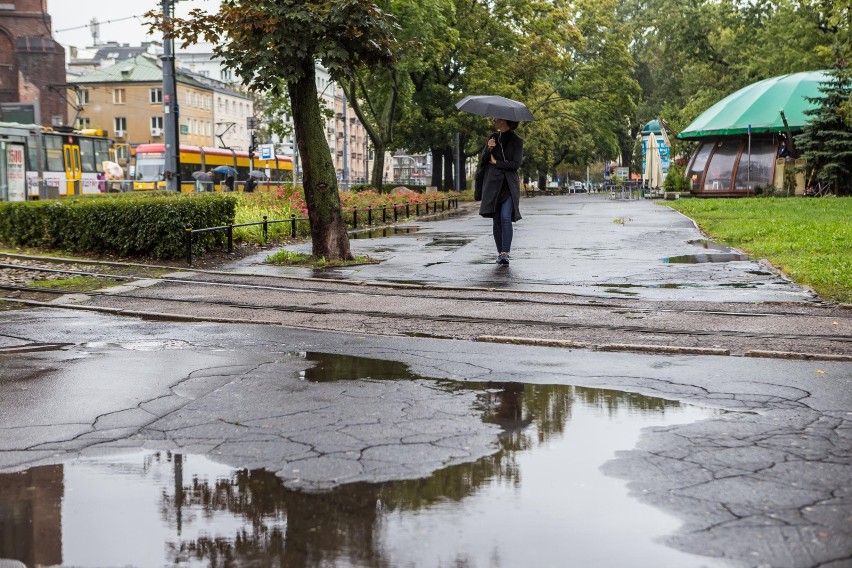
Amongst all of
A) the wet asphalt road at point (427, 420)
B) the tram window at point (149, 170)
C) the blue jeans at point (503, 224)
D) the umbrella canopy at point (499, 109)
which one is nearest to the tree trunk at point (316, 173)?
the umbrella canopy at point (499, 109)

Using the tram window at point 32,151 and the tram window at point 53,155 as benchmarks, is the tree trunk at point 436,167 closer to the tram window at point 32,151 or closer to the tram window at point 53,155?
the tram window at point 53,155

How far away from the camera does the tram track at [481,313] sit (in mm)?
8633

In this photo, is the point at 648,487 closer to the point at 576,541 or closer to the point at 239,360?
the point at 576,541

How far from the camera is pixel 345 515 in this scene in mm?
4062

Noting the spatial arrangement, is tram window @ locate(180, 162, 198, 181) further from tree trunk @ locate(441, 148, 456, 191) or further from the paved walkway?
the paved walkway

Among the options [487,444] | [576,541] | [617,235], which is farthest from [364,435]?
[617,235]

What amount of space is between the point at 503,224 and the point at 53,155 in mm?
32410

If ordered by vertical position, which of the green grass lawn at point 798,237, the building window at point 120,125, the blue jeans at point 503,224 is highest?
the building window at point 120,125

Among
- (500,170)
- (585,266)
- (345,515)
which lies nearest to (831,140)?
(585,266)

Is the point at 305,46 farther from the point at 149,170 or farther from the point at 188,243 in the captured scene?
the point at 149,170

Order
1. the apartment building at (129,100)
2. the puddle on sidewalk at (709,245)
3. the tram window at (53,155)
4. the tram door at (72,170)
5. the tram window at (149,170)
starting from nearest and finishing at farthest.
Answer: the puddle on sidewalk at (709,245), the tram window at (53,155), the tram door at (72,170), the tram window at (149,170), the apartment building at (129,100)

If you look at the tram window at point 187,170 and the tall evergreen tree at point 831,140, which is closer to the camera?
the tall evergreen tree at point 831,140

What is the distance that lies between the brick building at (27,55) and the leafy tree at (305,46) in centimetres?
6686

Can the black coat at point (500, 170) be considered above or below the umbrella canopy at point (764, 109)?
below
